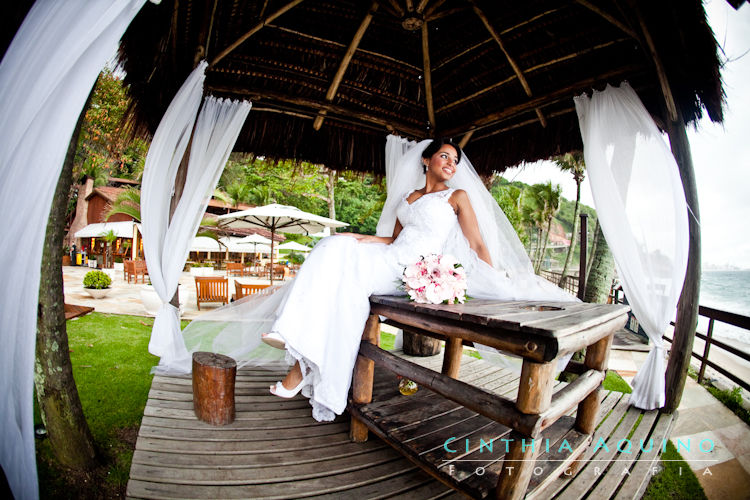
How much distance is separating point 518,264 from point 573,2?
2.28 metres

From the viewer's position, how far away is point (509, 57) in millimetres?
3443

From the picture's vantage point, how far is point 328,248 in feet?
7.58

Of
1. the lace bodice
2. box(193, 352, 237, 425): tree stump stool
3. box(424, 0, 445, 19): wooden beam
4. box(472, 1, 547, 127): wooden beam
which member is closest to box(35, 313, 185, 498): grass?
box(193, 352, 237, 425): tree stump stool

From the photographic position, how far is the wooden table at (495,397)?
143 cm

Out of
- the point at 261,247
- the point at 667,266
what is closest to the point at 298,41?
the point at 667,266

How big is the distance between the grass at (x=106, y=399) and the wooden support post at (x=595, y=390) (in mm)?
2758

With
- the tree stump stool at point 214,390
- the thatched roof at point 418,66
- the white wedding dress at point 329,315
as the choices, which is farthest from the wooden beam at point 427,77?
the tree stump stool at point 214,390

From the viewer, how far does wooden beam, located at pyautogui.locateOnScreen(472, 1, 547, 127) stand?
3207mm

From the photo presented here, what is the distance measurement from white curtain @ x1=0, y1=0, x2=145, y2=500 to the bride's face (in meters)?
2.44

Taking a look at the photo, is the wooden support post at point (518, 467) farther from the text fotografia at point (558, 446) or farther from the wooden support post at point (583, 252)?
the wooden support post at point (583, 252)

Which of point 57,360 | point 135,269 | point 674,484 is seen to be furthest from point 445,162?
point 135,269

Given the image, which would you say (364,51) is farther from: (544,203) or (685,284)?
(544,203)

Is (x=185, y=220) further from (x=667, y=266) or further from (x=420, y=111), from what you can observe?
(x=667, y=266)

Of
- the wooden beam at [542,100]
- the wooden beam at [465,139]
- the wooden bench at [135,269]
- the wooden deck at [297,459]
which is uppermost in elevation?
the wooden beam at [542,100]
